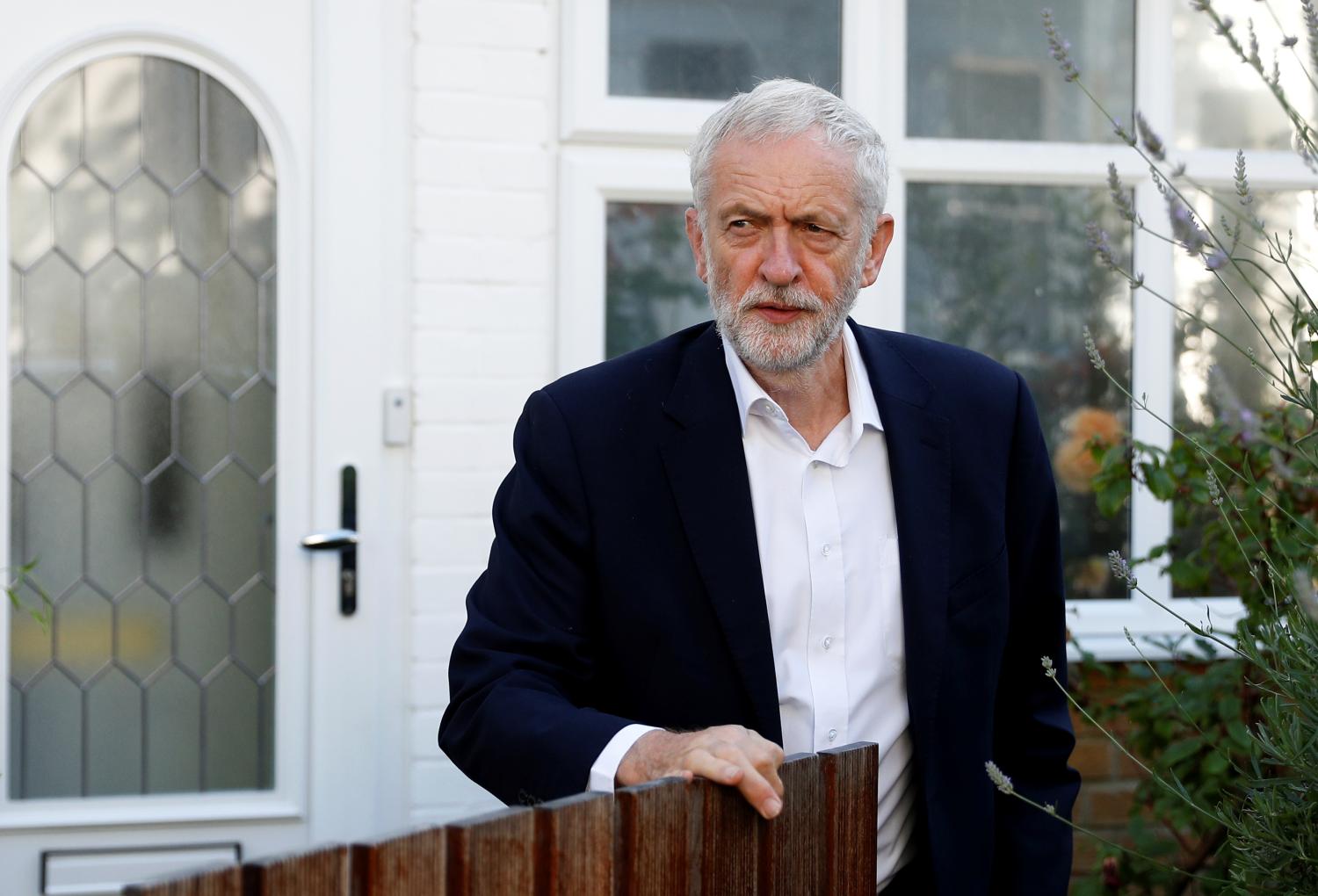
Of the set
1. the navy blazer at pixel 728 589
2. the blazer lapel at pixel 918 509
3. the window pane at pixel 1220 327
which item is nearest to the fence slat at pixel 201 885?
the navy blazer at pixel 728 589

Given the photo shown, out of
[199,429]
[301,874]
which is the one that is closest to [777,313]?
[301,874]

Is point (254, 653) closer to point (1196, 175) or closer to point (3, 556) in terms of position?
point (3, 556)

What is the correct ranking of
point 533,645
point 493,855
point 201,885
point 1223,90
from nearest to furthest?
point 201,885 → point 493,855 → point 533,645 → point 1223,90

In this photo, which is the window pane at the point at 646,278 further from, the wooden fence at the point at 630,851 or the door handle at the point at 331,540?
the wooden fence at the point at 630,851

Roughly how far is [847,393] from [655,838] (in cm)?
94

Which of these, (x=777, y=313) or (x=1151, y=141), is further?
(x=777, y=313)

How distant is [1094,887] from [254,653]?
6.22 feet

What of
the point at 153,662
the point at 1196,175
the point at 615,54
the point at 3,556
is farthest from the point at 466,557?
the point at 1196,175

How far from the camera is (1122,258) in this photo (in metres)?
3.63

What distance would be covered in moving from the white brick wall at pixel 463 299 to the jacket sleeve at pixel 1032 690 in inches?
60.2

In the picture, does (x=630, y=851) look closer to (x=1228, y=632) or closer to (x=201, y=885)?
(x=201, y=885)

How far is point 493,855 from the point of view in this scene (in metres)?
1.01

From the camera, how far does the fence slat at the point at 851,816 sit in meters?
1.28

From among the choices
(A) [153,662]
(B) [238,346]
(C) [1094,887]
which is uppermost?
(B) [238,346]
